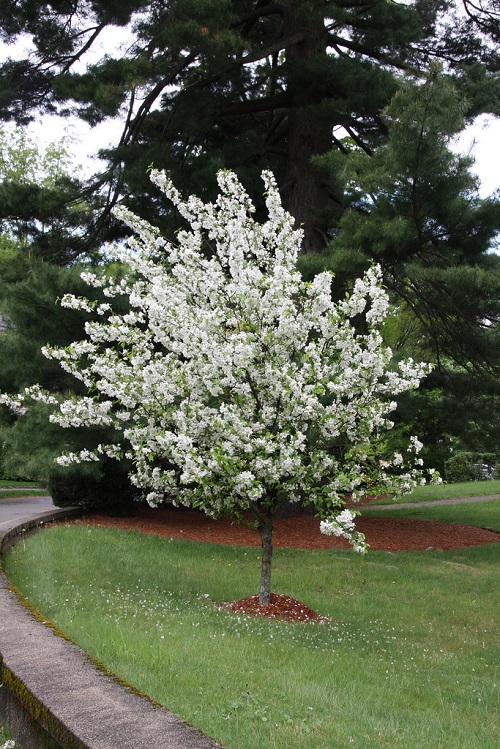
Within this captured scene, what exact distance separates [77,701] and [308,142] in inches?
540

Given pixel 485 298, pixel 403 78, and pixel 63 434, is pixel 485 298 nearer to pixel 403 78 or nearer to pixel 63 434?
pixel 403 78

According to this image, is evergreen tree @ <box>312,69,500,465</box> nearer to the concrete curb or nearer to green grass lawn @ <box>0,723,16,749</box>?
the concrete curb

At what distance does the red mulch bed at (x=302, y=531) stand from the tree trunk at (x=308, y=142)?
558cm

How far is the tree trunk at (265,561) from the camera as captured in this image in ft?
24.1

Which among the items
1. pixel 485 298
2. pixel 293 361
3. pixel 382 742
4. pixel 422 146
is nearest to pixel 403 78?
pixel 422 146

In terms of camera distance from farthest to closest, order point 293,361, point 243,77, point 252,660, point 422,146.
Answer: point 243,77 < point 422,146 < point 293,361 < point 252,660

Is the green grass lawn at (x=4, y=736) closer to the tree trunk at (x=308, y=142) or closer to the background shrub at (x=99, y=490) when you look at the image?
the background shrub at (x=99, y=490)

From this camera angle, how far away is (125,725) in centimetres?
277

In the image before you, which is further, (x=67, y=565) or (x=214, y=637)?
(x=67, y=565)

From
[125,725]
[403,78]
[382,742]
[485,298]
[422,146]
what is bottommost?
[382,742]

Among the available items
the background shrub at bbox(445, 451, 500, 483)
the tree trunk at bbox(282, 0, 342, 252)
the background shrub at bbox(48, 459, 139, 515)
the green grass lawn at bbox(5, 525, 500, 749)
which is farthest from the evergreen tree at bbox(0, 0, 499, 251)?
the background shrub at bbox(445, 451, 500, 483)

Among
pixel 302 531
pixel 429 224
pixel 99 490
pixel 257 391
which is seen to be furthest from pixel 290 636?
pixel 99 490

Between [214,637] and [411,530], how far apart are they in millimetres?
9960

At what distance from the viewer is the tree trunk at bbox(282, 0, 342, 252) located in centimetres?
1426
